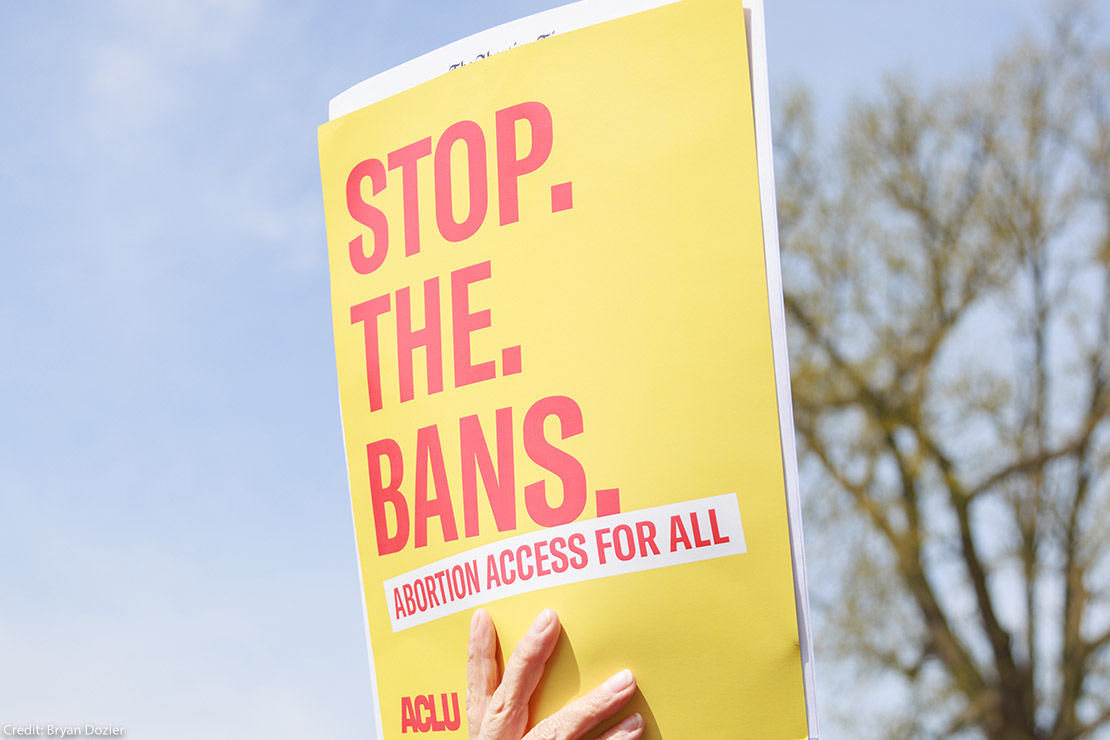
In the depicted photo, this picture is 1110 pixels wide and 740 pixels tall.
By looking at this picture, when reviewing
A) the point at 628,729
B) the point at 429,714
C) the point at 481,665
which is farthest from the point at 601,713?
the point at 429,714

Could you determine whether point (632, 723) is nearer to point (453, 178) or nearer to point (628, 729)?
point (628, 729)

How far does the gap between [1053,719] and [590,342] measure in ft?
20.2

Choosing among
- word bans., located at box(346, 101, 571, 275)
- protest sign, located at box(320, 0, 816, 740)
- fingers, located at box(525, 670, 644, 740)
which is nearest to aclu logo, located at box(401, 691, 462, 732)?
protest sign, located at box(320, 0, 816, 740)

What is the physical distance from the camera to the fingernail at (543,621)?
3.08 feet

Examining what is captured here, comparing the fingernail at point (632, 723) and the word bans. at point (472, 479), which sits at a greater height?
the word bans. at point (472, 479)

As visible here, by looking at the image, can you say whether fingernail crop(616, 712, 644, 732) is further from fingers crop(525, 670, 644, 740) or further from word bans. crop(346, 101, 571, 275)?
word bans. crop(346, 101, 571, 275)

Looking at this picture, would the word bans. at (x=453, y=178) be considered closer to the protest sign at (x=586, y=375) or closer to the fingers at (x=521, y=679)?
the protest sign at (x=586, y=375)

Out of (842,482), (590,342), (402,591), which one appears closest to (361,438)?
(402,591)

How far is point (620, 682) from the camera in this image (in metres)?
0.90

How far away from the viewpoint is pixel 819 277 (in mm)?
6578

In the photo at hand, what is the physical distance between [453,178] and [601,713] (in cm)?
64

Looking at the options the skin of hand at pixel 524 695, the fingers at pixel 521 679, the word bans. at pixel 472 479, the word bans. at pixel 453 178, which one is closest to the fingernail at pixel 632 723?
the skin of hand at pixel 524 695

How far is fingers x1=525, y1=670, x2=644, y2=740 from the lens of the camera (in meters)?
0.90

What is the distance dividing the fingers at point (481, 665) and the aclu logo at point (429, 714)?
0.05 metres
